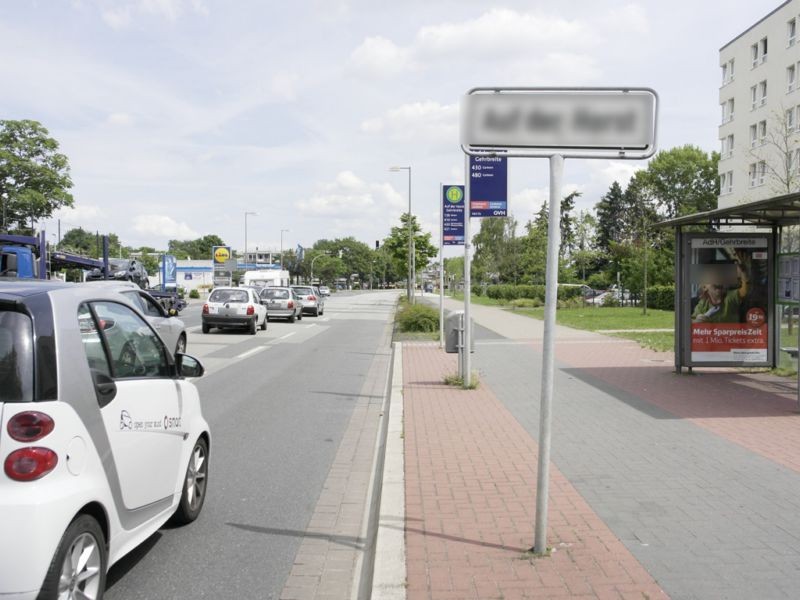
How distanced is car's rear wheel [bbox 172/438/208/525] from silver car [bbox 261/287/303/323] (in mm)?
26563

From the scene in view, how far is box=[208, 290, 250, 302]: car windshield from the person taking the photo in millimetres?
24484

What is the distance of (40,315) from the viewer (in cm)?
339

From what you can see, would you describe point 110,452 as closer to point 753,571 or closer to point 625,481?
point 753,571

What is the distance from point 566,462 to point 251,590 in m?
3.35

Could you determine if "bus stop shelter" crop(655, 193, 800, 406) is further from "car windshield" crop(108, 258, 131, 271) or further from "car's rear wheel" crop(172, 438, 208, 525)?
"car windshield" crop(108, 258, 131, 271)

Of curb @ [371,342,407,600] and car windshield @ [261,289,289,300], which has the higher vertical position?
car windshield @ [261,289,289,300]

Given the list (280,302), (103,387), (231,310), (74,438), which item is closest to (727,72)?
(280,302)

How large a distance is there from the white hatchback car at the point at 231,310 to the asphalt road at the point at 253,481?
316 inches

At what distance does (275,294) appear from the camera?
32469 millimetres

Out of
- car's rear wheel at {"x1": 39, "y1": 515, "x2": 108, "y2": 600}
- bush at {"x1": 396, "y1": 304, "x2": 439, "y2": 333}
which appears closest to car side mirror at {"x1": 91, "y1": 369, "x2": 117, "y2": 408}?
car's rear wheel at {"x1": 39, "y1": 515, "x2": 108, "y2": 600}

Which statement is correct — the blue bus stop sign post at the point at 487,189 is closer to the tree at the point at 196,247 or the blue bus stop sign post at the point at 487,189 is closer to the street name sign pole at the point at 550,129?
the street name sign pole at the point at 550,129

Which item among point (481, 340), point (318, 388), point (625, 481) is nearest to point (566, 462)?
point (625, 481)

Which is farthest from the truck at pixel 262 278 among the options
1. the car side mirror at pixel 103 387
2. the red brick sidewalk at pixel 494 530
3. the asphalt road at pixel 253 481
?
the car side mirror at pixel 103 387

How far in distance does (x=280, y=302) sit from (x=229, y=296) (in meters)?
7.36
